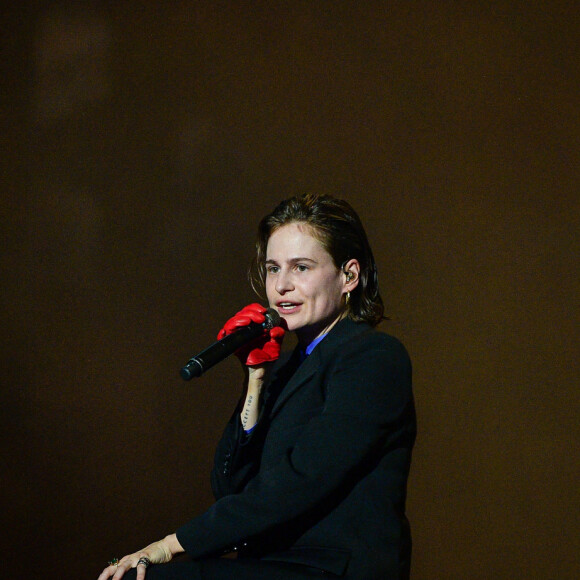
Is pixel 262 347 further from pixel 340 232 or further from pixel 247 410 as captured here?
pixel 340 232

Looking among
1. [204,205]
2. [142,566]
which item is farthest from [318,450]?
[204,205]

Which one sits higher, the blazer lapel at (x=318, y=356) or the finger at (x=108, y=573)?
the blazer lapel at (x=318, y=356)

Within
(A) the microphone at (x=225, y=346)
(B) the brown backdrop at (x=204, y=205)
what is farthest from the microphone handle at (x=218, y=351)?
(B) the brown backdrop at (x=204, y=205)

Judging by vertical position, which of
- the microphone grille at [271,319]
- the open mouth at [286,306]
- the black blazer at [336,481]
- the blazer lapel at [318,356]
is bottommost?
the black blazer at [336,481]

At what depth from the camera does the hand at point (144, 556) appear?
1174 millimetres

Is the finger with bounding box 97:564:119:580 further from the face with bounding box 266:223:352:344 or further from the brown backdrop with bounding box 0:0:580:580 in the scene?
the brown backdrop with bounding box 0:0:580:580

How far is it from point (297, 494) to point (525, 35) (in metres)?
1.84

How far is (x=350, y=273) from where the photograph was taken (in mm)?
1549

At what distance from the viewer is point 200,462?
8.16 ft

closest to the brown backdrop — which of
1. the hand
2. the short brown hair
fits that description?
the short brown hair

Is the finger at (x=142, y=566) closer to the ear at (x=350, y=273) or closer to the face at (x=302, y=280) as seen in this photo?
the face at (x=302, y=280)

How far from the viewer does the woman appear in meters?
1.20

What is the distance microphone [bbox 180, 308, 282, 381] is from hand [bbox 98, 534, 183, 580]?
0.99 ft

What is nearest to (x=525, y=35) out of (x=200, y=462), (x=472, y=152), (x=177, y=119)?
(x=472, y=152)
